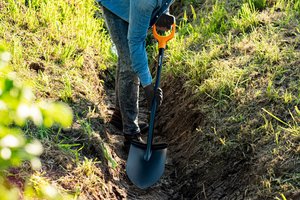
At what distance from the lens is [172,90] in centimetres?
412

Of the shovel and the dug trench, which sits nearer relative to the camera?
the dug trench

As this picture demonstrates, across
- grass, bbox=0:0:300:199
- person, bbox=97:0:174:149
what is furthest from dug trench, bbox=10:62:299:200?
person, bbox=97:0:174:149

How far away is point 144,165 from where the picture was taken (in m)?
3.11

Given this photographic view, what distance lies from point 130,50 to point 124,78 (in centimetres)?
48

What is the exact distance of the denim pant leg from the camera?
3.28m

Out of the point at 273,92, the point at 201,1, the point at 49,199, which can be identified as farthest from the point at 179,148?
the point at 49,199

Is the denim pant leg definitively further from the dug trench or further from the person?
the dug trench

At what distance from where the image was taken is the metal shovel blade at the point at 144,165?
10.2ft

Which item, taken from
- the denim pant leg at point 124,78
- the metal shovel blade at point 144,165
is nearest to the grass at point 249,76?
the metal shovel blade at point 144,165

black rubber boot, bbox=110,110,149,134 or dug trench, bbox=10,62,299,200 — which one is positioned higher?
dug trench, bbox=10,62,299,200

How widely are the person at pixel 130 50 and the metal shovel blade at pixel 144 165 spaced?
313 mm

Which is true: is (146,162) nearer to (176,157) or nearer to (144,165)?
(144,165)

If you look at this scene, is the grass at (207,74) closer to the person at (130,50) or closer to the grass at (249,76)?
the grass at (249,76)

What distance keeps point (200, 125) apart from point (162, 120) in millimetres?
521
